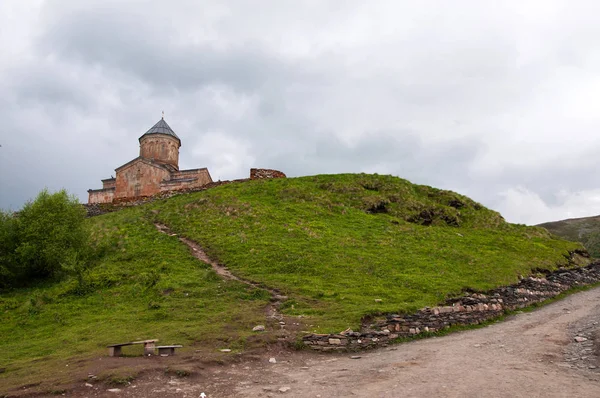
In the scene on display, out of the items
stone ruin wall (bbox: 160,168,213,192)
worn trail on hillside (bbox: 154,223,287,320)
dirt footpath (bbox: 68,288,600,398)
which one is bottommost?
dirt footpath (bbox: 68,288,600,398)

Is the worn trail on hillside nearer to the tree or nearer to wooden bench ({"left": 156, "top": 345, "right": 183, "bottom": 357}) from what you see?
wooden bench ({"left": 156, "top": 345, "right": 183, "bottom": 357})

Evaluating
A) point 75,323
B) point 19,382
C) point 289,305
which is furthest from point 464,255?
point 19,382

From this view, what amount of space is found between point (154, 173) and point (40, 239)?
83.5 feet

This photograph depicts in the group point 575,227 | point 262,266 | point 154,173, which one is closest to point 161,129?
point 154,173

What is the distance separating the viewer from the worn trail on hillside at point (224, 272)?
16156 millimetres

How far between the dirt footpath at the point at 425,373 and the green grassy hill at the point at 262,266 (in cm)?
188

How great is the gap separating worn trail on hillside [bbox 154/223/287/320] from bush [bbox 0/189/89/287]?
210 inches

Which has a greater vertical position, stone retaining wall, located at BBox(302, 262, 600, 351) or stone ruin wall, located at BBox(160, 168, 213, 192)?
stone ruin wall, located at BBox(160, 168, 213, 192)

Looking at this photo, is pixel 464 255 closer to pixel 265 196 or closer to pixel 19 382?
pixel 265 196

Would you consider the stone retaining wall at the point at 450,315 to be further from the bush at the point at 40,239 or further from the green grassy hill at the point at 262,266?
the bush at the point at 40,239

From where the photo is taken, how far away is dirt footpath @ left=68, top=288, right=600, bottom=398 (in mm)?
9000

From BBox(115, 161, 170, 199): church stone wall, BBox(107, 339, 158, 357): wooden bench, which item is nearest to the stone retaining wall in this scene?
BBox(107, 339, 158, 357): wooden bench

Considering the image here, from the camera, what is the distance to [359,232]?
2700 cm

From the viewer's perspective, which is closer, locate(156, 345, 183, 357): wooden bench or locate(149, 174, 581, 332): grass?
locate(156, 345, 183, 357): wooden bench
